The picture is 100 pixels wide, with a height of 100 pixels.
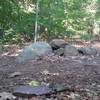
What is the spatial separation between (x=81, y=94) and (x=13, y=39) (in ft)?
31.7

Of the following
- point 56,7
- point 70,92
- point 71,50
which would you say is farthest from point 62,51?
point 56,7

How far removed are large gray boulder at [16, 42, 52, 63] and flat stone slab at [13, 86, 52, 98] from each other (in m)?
3.38

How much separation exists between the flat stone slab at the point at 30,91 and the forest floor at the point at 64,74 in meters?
0.24

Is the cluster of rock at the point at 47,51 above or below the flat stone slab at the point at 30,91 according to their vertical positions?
above

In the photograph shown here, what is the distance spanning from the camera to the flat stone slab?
15.0ft

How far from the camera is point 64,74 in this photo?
607 centimetres

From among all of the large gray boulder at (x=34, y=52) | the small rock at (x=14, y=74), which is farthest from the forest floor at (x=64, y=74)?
the large gray boulder at (x=34, y=52)

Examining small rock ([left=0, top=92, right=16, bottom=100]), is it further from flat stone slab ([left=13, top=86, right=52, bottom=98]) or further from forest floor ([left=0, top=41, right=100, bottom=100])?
forest floor ([left=0, top=41, right=100, bottom=100])

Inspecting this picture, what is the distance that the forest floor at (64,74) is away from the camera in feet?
15.9

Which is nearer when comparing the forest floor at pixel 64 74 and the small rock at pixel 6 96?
the small rock at pixel 6 96

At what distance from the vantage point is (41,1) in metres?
13.5

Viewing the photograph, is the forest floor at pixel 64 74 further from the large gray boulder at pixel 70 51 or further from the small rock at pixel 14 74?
the large gray boulder at pixel 70 51

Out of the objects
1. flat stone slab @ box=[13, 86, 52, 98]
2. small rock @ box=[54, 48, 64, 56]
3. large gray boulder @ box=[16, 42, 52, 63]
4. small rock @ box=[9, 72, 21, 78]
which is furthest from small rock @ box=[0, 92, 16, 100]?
small rock @ box=[54, 48, 64, 56]

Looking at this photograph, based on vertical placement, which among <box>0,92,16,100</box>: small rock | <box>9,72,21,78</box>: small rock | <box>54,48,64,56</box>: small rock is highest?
<box>54,48,64,56</box>: small rock
